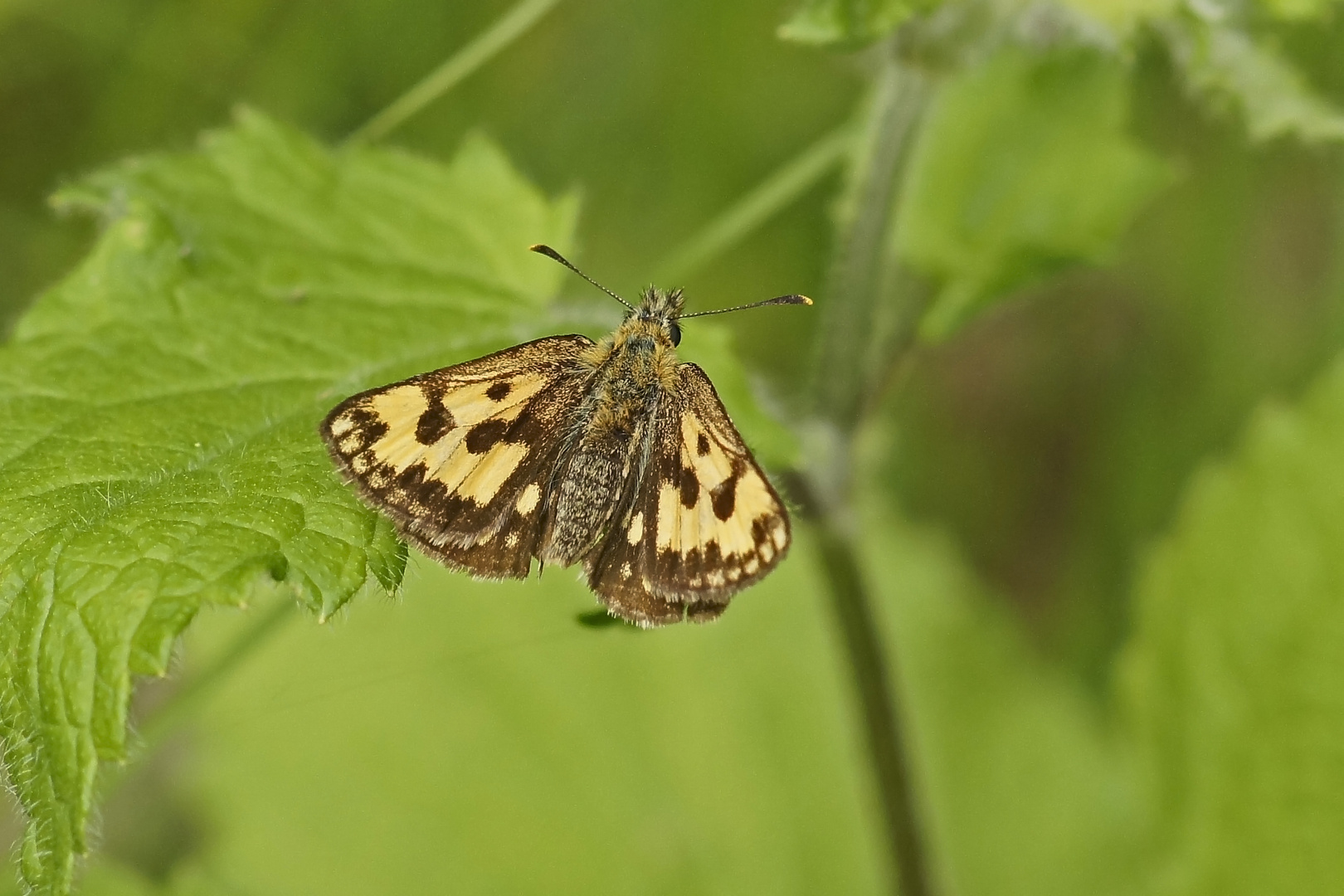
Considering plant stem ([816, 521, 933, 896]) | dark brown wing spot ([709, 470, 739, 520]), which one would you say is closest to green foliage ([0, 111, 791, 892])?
dark brown wing spot ([709, 470, 739, 520])

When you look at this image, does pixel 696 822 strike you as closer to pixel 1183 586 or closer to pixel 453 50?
pixel 1183 586

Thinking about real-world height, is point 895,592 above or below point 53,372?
above

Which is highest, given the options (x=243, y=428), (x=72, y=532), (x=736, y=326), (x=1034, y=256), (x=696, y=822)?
(x=736, y=326)

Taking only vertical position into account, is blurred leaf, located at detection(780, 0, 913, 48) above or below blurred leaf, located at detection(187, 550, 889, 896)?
above

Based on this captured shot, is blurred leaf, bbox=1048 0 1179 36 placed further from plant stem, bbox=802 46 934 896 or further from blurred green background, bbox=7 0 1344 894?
blurred green background, bbox=7 0 1344 894

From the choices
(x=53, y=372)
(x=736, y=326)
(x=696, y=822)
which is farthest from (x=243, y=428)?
(x=736, y=326)

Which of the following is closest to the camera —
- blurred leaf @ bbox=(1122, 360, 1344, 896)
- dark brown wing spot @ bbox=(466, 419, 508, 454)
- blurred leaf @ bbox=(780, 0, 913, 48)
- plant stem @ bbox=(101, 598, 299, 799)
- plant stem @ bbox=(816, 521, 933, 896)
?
blurred leaf @ bbox=(780, 0, 913, 48)

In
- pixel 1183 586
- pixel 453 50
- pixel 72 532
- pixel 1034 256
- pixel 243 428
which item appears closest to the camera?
pixel 72 532

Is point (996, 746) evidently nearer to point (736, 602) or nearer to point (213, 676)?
point (736, 602)
